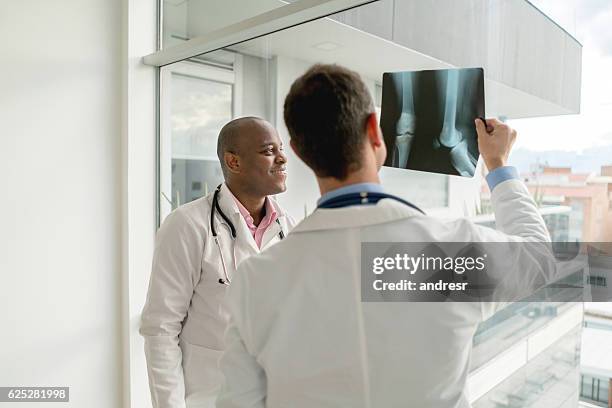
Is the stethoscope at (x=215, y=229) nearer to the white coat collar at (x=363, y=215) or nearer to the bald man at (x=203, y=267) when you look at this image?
the bald man at (x=203, y=267)

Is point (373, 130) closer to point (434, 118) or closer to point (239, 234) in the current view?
point (434, 118)

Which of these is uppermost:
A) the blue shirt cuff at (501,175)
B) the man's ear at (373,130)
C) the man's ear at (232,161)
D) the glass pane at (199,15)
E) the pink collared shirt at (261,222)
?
the glass pane at (199,15)

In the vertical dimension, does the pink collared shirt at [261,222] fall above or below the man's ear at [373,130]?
below

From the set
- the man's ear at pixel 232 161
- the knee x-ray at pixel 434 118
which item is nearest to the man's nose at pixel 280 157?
the man's ear at pixel 232 161

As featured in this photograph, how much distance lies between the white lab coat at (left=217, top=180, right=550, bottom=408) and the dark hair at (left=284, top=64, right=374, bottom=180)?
0.26 ft

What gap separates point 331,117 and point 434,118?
0.52m

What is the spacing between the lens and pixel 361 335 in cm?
70

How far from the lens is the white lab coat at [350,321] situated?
0.69 meters

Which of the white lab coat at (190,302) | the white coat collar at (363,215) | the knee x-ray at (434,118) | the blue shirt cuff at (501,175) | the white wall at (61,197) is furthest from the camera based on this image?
the white wall at (61,197)

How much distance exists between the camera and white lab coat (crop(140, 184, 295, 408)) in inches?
49.3

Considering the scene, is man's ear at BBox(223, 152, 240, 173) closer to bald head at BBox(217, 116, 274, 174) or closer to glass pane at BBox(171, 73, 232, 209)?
bald head at BBox(217, 116, 274, 174)

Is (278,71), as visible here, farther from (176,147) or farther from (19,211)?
(19,211)

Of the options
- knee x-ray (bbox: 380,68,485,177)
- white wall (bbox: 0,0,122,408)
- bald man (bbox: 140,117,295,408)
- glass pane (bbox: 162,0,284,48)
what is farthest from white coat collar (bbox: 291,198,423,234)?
white wall (bbox: 0,0,122,408)

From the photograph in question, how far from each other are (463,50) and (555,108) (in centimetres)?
27
